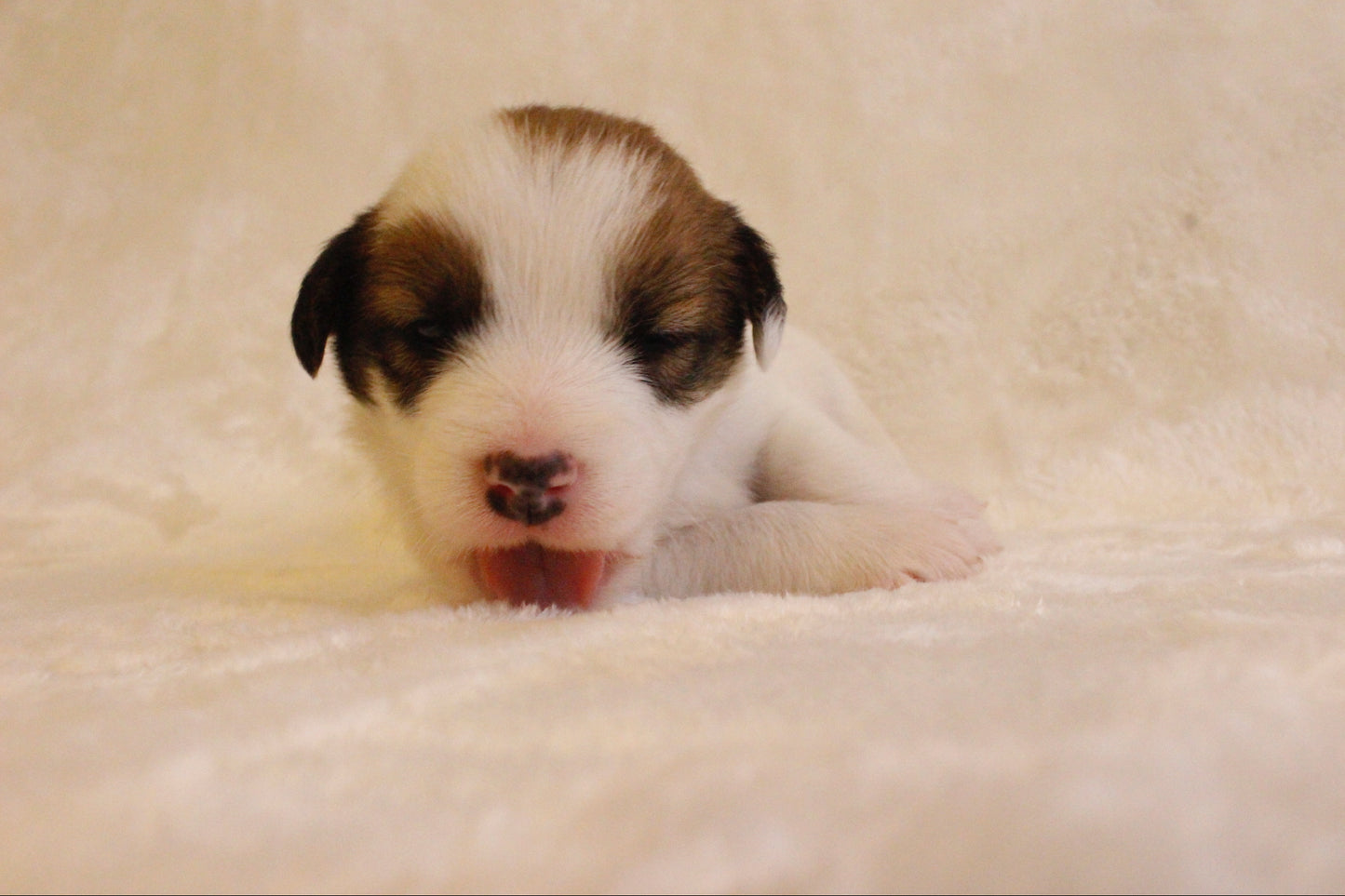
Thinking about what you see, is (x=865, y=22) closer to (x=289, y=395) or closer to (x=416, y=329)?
(x=289, y=395)

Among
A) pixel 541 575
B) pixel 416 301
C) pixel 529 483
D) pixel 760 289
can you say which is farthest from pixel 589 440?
pixel 760 289

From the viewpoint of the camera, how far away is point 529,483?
4.58 feet

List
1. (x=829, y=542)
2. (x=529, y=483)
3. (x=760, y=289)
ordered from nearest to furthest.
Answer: (x=529, y=483)
(x=829, y=542)
(x=760, y=289)

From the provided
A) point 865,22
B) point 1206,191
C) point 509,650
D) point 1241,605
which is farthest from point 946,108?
point 509,650

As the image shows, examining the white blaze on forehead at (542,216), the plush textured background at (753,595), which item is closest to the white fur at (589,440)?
the white blaze on forehead at (542,216)

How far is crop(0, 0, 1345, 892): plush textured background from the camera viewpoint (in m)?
0.82

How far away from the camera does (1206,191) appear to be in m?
3.12

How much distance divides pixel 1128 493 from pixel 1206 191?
0.98 m

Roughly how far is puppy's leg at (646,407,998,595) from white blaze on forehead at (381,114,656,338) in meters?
0.41

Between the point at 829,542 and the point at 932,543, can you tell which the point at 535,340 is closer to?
the point at 829,542

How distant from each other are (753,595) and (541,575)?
31cm

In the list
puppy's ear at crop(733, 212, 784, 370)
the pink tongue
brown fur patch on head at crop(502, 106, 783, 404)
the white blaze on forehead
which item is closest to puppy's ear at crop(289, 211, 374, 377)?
the white blaze on forehead

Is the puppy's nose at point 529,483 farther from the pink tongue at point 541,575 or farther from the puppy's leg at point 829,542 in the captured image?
the puppy's leg at point 829,542

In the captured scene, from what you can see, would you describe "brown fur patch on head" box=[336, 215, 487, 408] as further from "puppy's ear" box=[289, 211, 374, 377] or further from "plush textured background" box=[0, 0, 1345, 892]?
"plush textured background" box=[0, 0, 1345, 892]
